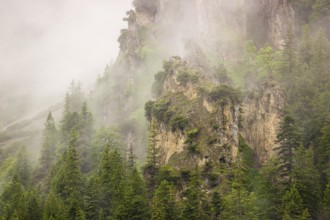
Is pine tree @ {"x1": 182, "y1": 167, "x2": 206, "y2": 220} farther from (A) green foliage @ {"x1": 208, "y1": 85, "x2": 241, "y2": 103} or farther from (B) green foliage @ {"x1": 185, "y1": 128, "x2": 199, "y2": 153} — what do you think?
(A) green foliage @ {"x1": 208, "y1": 85, "x2": 241, "y2": 103}

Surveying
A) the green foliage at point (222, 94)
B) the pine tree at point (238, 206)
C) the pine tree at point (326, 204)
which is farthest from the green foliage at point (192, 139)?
the pine tree at point (326, 204)

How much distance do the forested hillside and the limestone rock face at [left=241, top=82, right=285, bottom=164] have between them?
0.22m

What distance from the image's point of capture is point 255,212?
69.0 metres

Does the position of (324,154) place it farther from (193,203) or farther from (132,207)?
(132,207)

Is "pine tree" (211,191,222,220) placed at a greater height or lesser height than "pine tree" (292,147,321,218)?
lesser

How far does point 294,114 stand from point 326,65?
13.8 m

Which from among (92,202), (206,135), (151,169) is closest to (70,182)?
(92,202)

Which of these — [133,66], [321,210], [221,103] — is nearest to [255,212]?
[321,210]

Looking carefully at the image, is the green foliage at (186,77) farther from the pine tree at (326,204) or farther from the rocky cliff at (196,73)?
the pine tree at (326,204)

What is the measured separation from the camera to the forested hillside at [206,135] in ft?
233

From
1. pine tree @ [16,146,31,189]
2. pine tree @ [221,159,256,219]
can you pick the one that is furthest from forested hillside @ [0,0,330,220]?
pine tree @ [16,146,31,189]

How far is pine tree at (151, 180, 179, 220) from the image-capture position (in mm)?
68375

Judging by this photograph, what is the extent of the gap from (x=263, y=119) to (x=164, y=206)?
32.5m

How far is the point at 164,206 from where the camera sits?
69.6 meters
